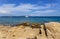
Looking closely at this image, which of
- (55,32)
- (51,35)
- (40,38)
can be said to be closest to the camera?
(40,38)

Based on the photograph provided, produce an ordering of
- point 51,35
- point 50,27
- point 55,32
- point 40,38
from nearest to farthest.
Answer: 1. point 40,38
2. point 51,35
3. point 55,32
4. point 50,27

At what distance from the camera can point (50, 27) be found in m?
5.80

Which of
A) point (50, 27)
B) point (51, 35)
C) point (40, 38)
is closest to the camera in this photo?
point (40, 38)

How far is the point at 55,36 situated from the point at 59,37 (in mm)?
136

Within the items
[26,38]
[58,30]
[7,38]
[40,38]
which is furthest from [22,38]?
[58,30]

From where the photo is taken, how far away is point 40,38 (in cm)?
455

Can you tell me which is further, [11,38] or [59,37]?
[11,38]

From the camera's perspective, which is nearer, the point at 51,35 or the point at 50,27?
the point at 51,35

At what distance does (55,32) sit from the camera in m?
5.21

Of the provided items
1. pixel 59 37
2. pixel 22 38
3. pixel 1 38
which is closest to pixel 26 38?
pixel 22 38

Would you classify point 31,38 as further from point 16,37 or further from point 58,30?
point 58,30

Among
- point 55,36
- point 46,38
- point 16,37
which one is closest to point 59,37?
point 55,36

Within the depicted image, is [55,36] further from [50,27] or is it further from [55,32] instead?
[50,27]

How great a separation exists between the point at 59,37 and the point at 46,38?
0.44 m
